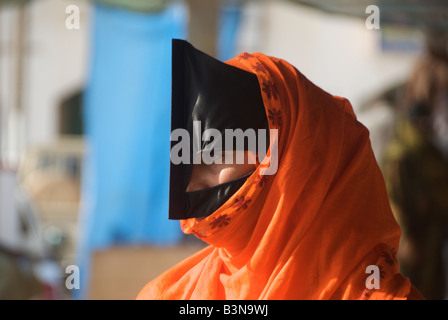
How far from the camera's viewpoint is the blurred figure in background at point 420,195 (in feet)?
8.38

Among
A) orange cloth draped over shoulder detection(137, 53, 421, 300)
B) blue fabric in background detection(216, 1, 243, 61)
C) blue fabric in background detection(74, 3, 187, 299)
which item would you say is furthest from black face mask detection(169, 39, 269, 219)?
blue fabric in background detection(216, 1, 243, 61)

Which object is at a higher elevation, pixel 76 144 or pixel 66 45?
pixel 66 45

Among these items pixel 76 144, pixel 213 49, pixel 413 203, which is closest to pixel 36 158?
pixel 76 144

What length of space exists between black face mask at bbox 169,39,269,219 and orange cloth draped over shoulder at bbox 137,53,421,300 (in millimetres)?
17

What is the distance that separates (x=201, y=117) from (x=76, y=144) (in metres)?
8.79

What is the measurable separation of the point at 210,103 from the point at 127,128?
1.85m

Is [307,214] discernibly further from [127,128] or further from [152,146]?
[127,128]

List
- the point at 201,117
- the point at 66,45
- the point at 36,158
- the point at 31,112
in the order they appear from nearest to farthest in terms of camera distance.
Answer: the point at 201,117
the point at 66,45
the point at 36,158
the point at 31,112

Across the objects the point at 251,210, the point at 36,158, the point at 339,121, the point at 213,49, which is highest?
the point at 213,49

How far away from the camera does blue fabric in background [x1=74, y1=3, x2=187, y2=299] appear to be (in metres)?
2.54

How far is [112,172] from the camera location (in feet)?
8.89

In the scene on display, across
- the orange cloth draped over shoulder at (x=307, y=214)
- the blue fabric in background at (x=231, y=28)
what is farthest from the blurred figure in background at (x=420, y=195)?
the orange cloth draped over shoulder at (x=307, y=214)

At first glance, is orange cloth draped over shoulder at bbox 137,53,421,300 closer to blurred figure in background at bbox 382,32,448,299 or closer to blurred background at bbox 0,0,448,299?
blurred background at bbox 0,0,448,299
